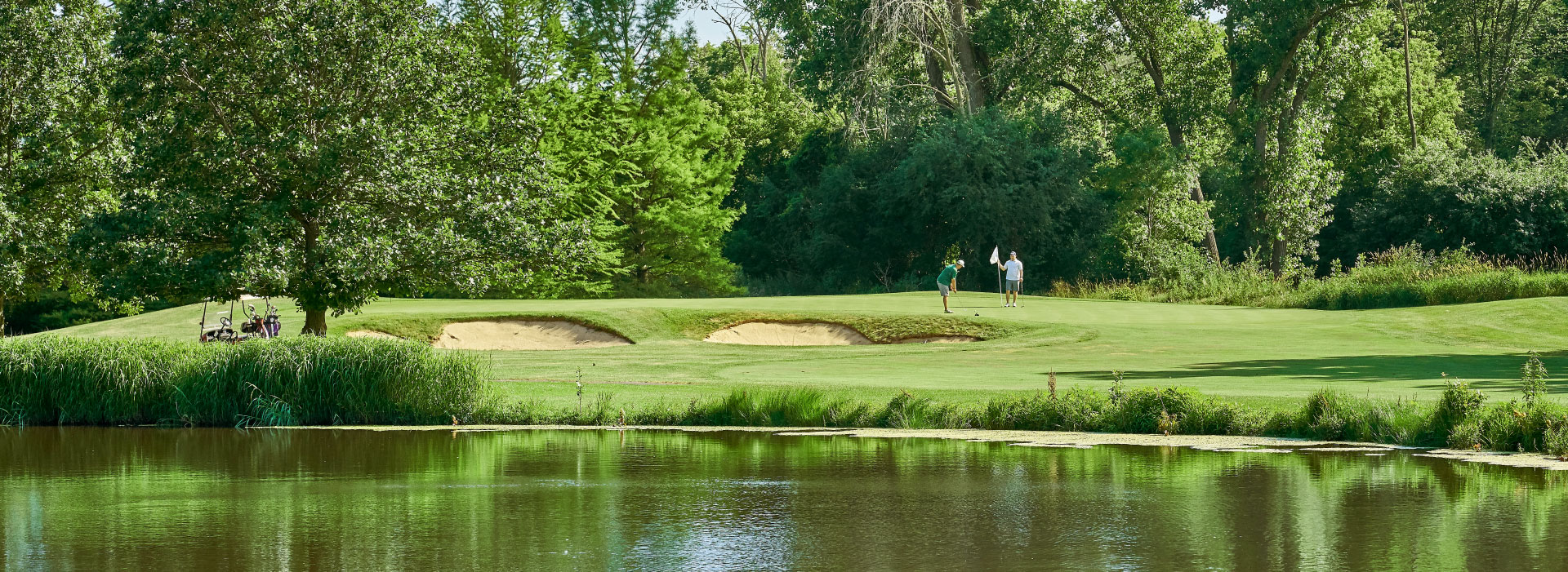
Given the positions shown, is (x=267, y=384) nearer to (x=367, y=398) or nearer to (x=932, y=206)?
(x=367, y=398)

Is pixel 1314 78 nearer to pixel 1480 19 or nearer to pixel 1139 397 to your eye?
pixel 1480 19

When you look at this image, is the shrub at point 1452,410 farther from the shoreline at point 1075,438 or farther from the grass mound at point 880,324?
the grass mound at point 880,324

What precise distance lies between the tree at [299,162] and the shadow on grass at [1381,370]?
12169mm

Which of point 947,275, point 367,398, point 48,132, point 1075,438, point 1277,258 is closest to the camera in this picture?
point 1075,438

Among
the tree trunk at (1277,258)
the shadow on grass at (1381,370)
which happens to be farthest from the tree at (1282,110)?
the shadow on grass at (1381,370)

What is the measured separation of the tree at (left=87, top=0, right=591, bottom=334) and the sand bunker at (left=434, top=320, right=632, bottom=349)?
414cm

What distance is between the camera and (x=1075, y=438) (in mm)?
16750

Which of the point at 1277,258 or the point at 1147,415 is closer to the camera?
the point at 1147,415

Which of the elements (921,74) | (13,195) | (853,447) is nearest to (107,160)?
(13,195)

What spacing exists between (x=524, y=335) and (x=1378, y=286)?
23.7 m

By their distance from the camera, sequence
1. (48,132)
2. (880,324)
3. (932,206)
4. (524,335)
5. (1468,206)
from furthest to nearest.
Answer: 1. (932,206)
2. (1468,206)
3. (48,132)
4. (880,324)
5. (524,335)

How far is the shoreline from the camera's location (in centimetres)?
1473

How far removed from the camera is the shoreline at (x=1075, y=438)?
580 inches

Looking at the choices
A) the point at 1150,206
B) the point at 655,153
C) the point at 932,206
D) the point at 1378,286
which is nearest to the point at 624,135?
the point at 655,153
